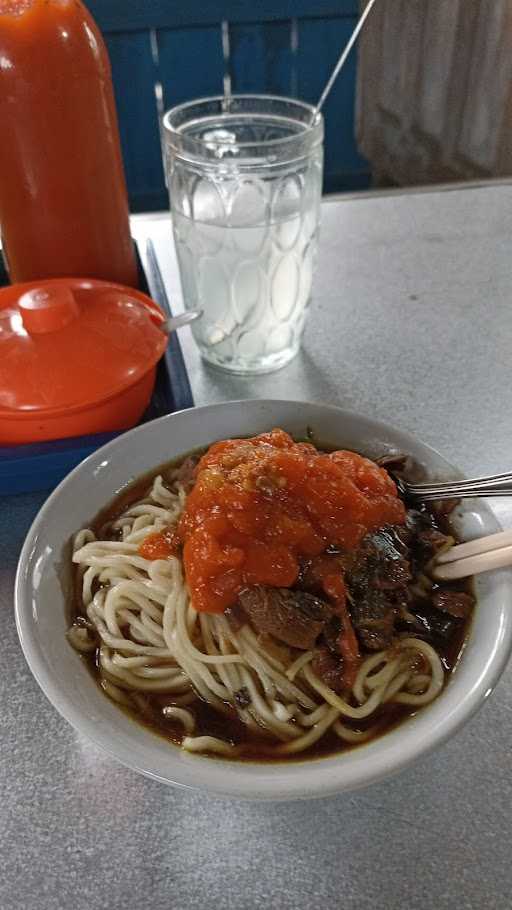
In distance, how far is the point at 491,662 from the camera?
0.93 metres

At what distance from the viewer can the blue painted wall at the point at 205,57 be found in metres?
4.09

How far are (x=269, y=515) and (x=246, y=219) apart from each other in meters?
0.78

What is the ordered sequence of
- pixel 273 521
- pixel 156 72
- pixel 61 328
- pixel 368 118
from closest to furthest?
pixel 273 521 < pixel 61 328 < pixel 156 72 < pixel 368 118

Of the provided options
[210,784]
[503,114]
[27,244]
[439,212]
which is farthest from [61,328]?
[503,114]

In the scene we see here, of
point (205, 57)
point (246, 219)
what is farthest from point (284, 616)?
point (205, 57)

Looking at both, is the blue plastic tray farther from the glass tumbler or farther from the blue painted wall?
the blue painted wall

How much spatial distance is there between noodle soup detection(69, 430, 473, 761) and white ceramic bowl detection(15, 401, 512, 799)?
59 millimetres

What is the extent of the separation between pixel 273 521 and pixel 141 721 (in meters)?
0.34

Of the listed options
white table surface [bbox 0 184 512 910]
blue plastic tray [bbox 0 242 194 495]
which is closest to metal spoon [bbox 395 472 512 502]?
white table surface [bbox 0 184 512 910]

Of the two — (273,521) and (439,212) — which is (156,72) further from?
(273,521)

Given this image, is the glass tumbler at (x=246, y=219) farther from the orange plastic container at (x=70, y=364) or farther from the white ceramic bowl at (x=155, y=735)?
the white ceramic bowl at (x=155, y=735)

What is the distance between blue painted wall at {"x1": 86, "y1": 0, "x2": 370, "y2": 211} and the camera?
409 centimetres

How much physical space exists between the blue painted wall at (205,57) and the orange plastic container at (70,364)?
3407 millimetres

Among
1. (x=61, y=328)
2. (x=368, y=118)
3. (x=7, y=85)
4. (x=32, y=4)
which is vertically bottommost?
(x=368, y=118)
